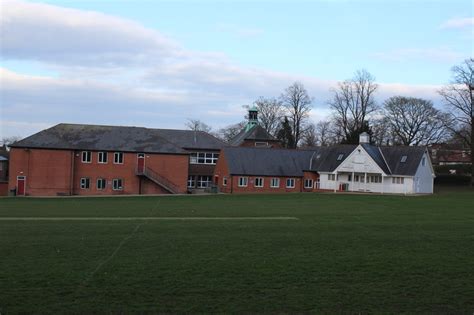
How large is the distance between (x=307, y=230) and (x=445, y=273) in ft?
24.9

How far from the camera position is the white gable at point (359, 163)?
62.8 meters

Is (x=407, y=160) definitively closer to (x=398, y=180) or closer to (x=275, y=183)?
(x=398, y=180)

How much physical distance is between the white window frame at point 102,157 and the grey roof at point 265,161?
13.8m

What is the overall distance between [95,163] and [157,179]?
7.01m

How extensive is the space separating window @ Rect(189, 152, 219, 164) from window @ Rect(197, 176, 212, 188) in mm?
2019

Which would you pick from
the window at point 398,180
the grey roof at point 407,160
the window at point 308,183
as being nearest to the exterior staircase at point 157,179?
the window at point 308,183

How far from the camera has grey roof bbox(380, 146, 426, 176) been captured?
61.6 metres

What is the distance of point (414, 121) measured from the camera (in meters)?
87.3

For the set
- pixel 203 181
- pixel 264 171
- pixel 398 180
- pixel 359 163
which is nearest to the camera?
pixel 398 180

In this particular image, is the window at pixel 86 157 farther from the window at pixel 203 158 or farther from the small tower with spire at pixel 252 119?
the small tower with spire at pixel 252 119

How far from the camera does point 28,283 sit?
31.6ft

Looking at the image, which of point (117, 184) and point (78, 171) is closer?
point (78, 171)

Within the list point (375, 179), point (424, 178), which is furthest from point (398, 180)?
point (424, 178)

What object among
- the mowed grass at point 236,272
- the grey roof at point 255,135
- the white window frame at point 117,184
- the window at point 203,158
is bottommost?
the mowed grass at point 236,272
